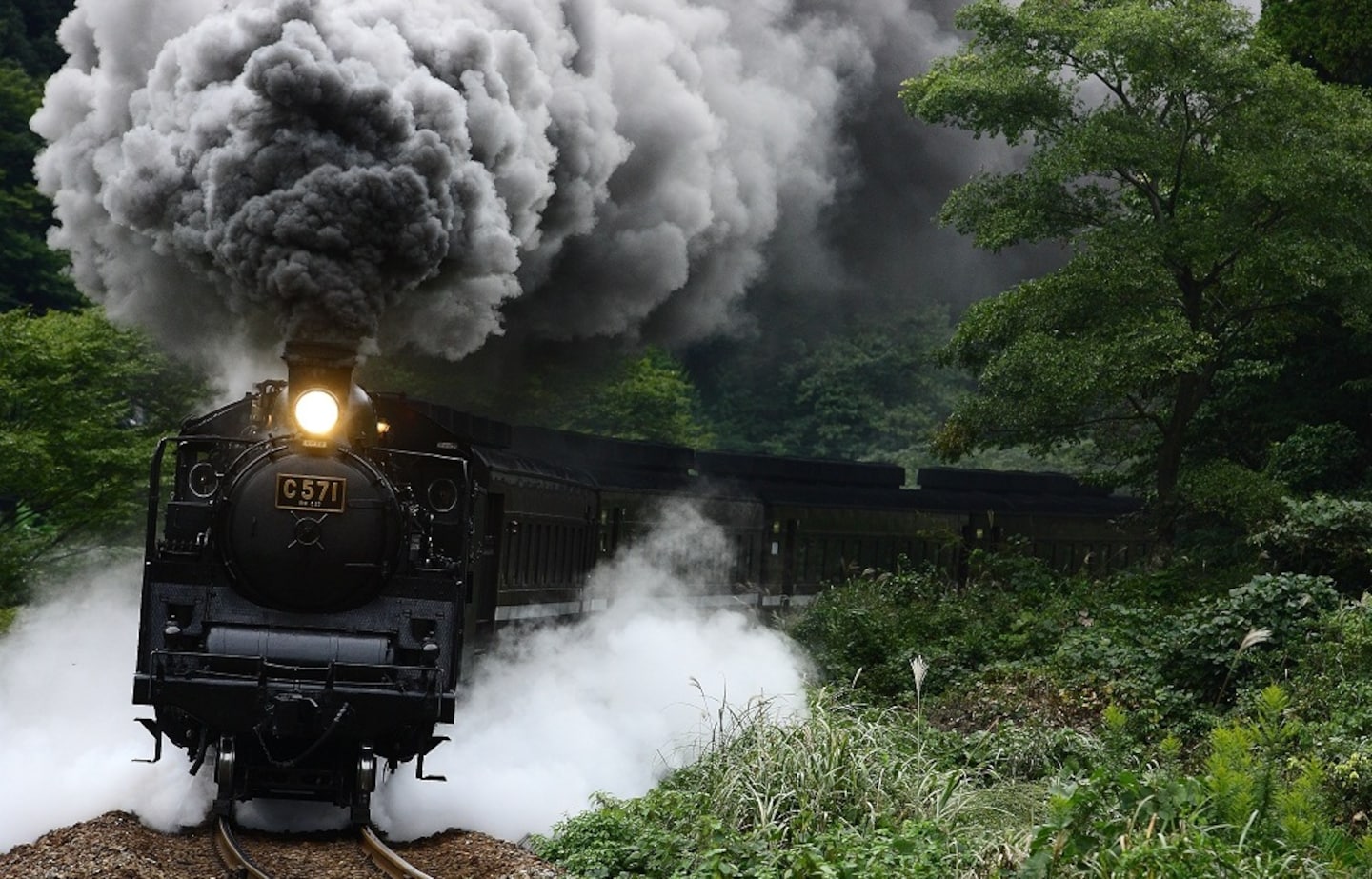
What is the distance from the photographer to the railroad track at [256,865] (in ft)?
28.7

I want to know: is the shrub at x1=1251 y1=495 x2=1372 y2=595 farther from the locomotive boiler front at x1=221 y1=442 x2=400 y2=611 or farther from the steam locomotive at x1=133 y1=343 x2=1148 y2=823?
the locomotive boiler front at x1=221 y1=442 x2=400 y2=611

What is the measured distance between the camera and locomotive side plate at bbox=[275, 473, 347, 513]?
31.9ft

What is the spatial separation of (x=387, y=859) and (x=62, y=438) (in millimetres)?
13739

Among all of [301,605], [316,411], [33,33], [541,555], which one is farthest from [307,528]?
[33,33]

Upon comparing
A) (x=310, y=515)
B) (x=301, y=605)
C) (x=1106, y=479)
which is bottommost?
(x=301, y=605)

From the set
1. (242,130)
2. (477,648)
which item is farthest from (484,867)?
(242,130)

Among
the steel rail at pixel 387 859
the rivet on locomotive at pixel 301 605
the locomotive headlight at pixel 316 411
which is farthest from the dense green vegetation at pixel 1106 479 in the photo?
the locomotive headlight at pixel 316 411

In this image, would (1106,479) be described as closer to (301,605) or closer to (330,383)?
(330,383)

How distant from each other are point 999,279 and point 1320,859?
23345mm

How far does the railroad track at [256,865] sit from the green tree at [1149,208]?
10101 millimetres

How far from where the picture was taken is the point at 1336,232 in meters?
17.4

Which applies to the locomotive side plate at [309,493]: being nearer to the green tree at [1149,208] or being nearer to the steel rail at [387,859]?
the steel rail at [387,859]

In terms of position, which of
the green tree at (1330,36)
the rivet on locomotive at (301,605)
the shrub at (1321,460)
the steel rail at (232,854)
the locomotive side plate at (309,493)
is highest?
the green tree at (1330,36)

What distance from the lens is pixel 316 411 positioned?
32.1 ft
